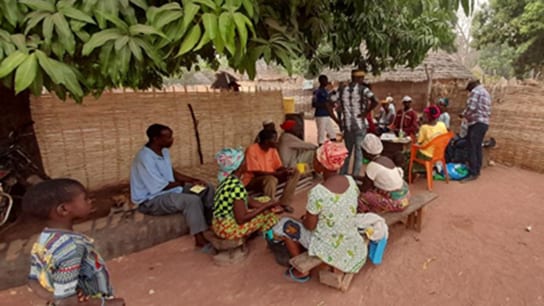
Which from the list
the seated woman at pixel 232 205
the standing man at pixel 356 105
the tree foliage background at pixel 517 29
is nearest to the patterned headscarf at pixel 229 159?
the seated woman at pixel 232 205

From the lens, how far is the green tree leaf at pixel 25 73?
1.31 meters

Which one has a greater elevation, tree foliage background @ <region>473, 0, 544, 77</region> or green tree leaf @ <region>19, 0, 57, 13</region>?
tree foliage background @ <region>473, 0, 544, 77</region>

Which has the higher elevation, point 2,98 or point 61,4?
point 61,4

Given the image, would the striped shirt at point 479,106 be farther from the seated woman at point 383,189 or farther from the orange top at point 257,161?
the orange top at point 257,161

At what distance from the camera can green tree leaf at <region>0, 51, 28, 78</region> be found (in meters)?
1.29

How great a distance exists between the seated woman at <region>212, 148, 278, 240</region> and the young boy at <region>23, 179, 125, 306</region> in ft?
4.29

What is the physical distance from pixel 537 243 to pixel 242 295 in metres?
3.23

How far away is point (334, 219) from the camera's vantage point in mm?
2477

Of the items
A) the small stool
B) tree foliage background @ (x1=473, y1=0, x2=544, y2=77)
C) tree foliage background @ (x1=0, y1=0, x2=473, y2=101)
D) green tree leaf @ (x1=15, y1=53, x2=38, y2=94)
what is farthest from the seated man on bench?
tree foliage background @ (x1=473, y1=0, x2=544, y2=77)

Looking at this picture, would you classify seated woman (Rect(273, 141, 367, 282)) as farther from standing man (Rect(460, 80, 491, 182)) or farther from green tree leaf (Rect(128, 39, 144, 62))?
standing man (Rect(460, 80, 491, 182))

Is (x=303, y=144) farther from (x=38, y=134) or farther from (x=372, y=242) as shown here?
(x=38, y=134)

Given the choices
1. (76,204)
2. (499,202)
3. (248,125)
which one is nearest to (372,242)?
(76,204)

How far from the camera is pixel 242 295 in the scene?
269 cm

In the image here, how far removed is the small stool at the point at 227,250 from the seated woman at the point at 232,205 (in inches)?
2.5
